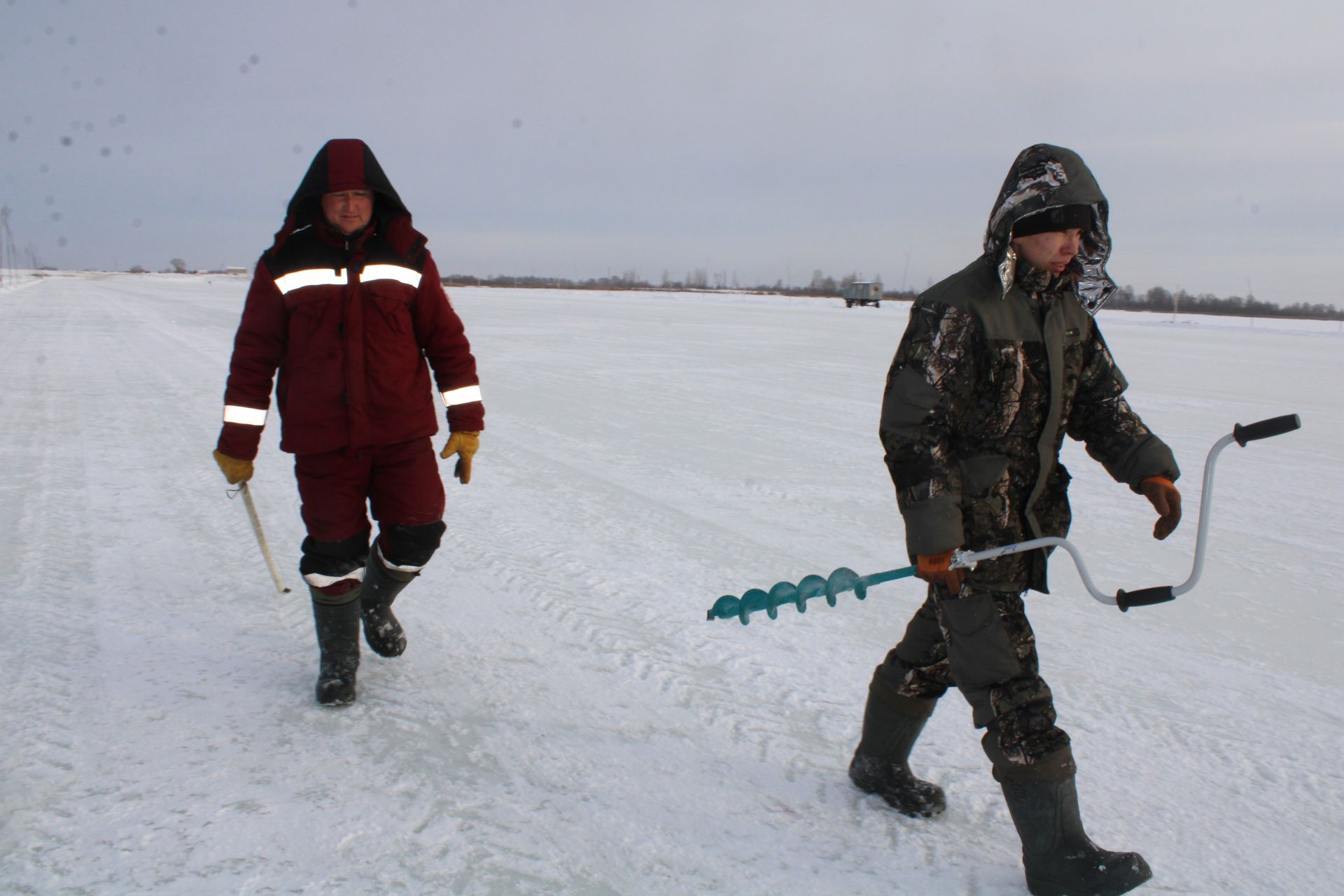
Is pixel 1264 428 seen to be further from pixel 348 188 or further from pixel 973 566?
pixel 348 188

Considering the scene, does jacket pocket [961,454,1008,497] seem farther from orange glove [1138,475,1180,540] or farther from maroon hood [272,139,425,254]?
maroon hood [272,139,425,254]

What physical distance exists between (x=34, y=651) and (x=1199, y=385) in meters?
12.4

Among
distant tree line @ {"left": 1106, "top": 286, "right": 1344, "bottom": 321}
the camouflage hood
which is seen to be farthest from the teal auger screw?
distant tree line @ {"left": 1106, "top": 286, "right": 1344, "bottom": 321}

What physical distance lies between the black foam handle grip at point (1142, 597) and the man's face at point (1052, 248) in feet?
2.46

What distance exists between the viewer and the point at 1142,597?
208 cm

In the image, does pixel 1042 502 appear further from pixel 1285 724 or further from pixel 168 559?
pixel 168 559

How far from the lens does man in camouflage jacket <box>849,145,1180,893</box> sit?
6.65 ft

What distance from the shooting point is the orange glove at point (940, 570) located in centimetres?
201

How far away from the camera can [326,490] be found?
2.86 meters

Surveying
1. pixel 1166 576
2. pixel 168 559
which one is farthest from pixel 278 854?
pixel 1166 576

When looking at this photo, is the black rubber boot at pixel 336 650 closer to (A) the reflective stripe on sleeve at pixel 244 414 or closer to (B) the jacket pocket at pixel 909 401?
(A) the reflective stripe on sleeve at pixel 244 414

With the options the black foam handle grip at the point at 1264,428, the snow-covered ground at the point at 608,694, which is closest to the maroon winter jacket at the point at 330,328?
the snow-covered ground at the point at 608,694

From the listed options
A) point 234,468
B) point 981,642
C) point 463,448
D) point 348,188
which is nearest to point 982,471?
point 981,642

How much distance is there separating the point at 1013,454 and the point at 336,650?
2184 millimetres
